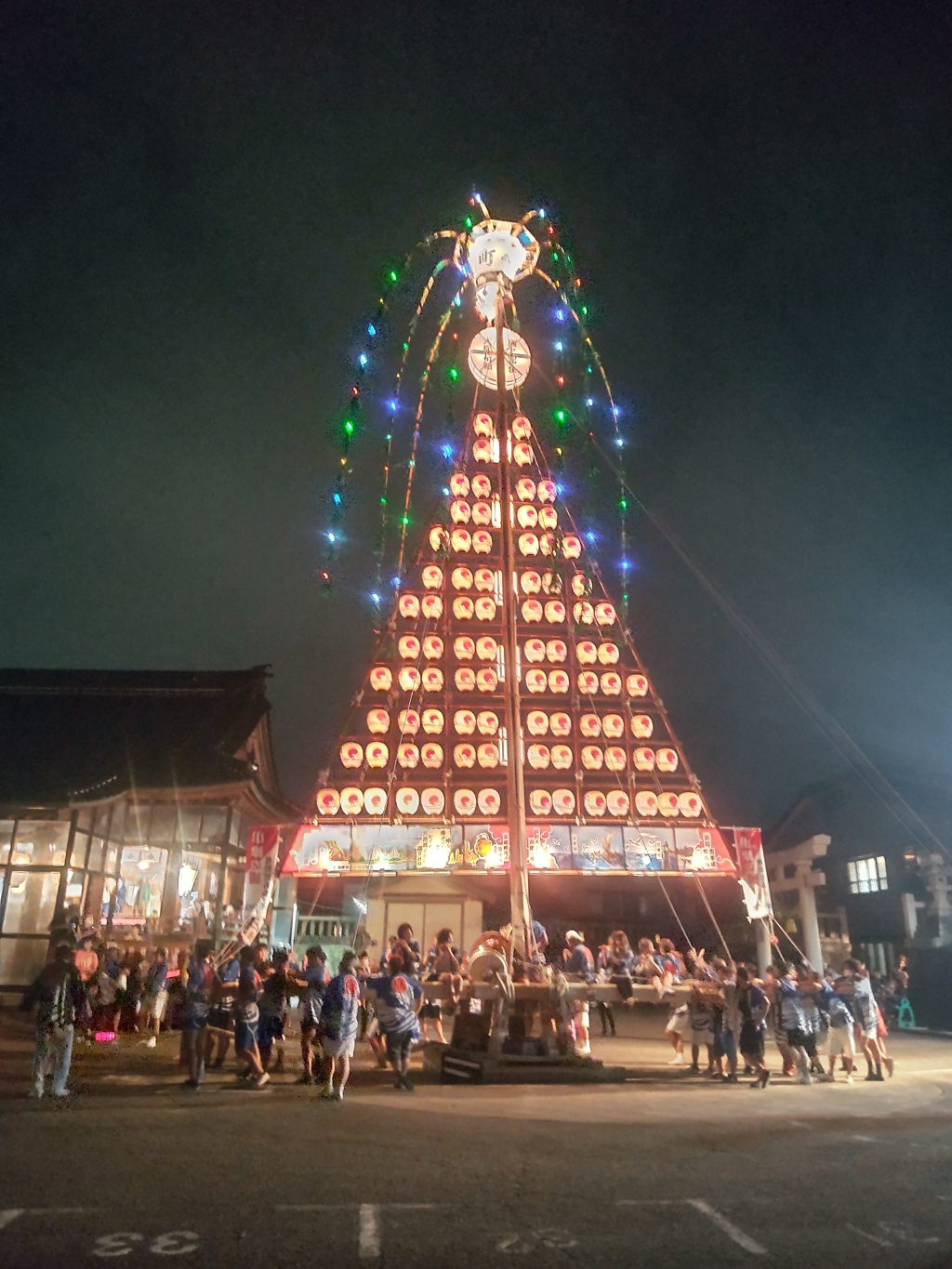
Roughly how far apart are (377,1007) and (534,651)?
25.1 meters

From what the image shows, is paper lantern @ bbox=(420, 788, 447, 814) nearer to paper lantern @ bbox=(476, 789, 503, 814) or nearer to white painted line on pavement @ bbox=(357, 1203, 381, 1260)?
paper lantern @ bbox=(476, 789, 503, 814)

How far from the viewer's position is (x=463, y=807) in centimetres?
3161

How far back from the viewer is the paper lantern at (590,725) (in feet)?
111

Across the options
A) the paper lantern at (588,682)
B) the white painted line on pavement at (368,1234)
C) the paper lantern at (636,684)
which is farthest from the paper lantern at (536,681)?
the white painted line on pavement at (368,1234)

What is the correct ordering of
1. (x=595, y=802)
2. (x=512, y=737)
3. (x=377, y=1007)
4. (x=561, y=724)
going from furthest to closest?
(x=561, y=724), (x=595, y=802), (x=512, y=737), (x=377, y=1007)

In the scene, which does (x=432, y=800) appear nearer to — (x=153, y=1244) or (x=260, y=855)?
(x=260, y=855)

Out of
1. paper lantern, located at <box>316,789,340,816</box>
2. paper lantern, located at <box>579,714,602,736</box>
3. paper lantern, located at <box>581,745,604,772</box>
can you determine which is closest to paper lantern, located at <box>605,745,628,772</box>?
paper lantern, located at <box>581,745,604,772</box>

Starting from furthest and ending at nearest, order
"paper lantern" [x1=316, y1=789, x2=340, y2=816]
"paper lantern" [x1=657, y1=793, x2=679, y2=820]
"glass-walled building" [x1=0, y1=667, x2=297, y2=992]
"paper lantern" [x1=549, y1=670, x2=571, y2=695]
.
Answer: "paper lantern" [x1=549, y1=670, x2=571, y2=695] → "paper lantern" [x1=657, y1=793, x2=679, y2=820] → "paper lantern" [x1=316, y1=789, x2=340, y2=816] → "glass-walled building" [x1=0, y1=667, x2=297, y2=992]

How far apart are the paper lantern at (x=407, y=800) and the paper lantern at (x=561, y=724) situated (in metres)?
6.28

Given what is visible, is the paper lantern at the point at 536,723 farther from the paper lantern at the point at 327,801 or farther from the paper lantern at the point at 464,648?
the paper lantern at the point at 327,801

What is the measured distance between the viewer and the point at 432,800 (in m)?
31.9

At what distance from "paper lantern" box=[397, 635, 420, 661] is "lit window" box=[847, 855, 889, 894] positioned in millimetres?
21084

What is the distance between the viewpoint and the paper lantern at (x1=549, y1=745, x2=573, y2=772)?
108 feet

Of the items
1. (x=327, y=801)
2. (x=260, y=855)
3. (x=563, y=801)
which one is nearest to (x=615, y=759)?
(x=563, y=801)
